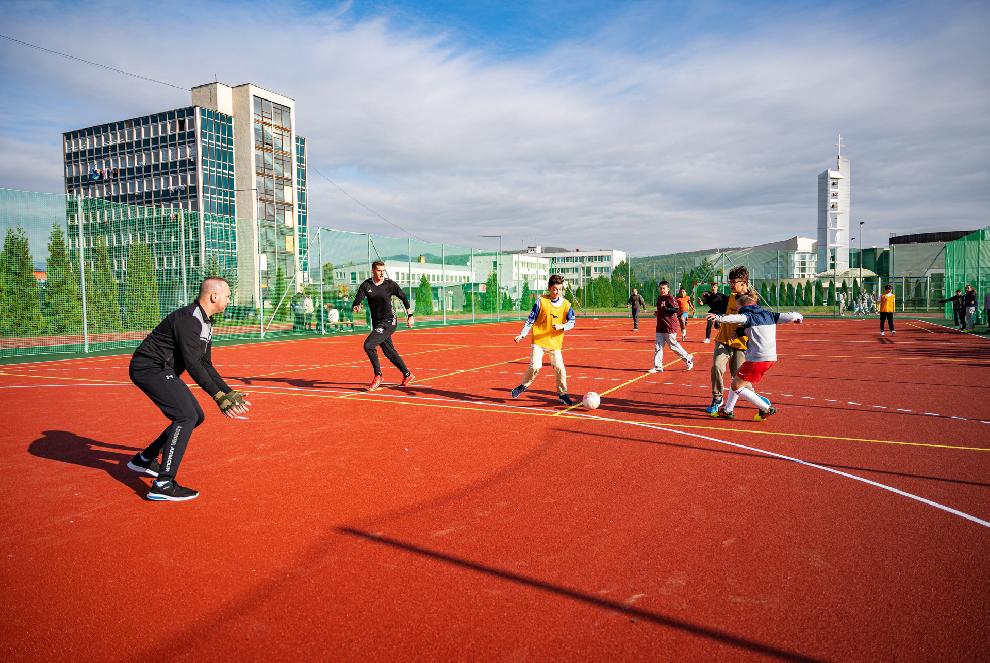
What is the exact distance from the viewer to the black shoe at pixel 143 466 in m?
6.08

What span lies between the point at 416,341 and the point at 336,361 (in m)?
7.62

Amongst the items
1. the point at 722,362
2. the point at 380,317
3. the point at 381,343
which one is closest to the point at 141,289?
the point at 380,317

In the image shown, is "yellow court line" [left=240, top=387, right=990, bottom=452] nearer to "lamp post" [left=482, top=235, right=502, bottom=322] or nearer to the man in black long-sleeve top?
the man in black long-sleeve top

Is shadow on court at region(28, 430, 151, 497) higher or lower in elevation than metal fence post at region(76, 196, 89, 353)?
lower

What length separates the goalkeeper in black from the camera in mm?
5288

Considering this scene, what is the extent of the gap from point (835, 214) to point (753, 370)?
9884 centimetres

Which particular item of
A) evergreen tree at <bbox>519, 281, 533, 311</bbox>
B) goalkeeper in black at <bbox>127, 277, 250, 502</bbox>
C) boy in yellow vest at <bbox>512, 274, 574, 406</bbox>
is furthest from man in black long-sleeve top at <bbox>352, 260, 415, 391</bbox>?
evergreen tree at <bbox>519, 281, 533, 311</bbox>

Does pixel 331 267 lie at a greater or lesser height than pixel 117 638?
greater

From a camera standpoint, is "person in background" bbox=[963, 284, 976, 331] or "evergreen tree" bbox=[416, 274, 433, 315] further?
"evergreen tree" bbox=[416, 274, 433, 315]

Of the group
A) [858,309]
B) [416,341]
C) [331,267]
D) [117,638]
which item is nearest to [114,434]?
[117,638]

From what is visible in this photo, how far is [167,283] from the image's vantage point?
78.6ft

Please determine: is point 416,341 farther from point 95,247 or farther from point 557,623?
point 557,623

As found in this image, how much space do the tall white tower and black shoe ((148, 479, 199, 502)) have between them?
335 ft

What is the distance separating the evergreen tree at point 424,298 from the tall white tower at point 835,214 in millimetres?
74095
